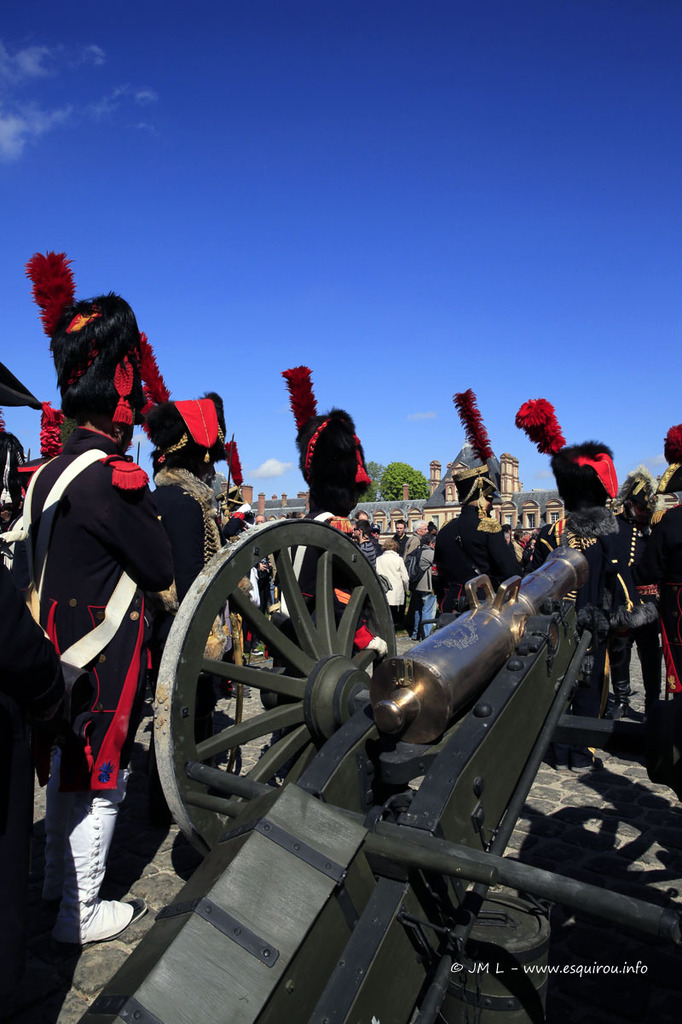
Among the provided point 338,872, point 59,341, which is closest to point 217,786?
point 338,872

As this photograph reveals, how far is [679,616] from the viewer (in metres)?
5.38

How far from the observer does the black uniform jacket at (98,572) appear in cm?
302

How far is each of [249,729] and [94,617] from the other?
2.65 feet

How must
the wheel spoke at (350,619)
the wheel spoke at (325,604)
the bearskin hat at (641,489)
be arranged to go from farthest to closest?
the bearskin hat at (641,489), the wheel spoke at (350,619), the wheel spoke at (325,604)

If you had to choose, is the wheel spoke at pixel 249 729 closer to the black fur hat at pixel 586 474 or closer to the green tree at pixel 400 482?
the black fur hat at pixel 586 474

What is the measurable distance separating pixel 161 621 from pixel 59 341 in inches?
63.7

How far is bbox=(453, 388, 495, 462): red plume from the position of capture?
21.1 ft

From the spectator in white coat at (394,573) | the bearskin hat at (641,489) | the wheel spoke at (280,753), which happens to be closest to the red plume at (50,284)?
the wheel spoke at (280,753)

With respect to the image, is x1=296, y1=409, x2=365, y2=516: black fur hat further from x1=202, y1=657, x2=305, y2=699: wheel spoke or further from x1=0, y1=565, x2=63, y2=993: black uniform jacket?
x1=0, y1=565, x2=63, y2=993: black uniform jacket

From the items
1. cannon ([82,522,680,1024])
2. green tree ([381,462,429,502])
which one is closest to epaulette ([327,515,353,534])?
cannon ([82,522,680,1024])

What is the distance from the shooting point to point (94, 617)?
306 cm

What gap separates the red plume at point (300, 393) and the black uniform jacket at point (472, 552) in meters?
2.07

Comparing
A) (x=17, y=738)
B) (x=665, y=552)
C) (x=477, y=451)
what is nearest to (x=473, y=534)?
(x=477, y=451)

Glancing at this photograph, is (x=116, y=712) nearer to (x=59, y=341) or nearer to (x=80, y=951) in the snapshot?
(x=80, y=951)
